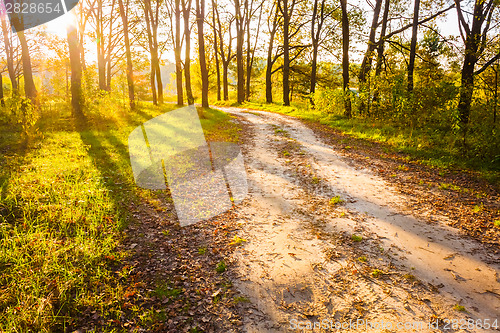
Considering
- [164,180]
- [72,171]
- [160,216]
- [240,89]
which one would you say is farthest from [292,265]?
[240,89]

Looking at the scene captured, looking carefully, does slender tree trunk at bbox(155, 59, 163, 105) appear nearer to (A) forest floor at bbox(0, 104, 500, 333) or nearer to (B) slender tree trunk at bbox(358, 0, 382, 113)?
(B) slender tree trunk at bbox(358, 0, 382, 113)

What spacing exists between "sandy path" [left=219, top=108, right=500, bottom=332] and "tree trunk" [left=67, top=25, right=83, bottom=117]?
12650mm

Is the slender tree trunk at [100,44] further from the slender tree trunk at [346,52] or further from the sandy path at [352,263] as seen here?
the sandy path at [352,263]

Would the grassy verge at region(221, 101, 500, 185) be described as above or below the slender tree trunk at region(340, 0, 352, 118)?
below

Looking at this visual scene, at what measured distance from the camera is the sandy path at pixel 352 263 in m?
3.41

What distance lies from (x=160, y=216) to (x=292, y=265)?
127 inches

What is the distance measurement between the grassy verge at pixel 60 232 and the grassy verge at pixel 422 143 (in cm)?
930

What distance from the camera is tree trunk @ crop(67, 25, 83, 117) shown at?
13.6 m

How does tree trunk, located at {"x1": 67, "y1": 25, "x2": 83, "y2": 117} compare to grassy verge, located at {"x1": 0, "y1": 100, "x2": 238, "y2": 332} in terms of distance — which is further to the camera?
tree trunk, located at {"x1": 67, "y1": 25, "x2": 83, "y2": 117}

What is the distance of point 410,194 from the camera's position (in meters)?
6.61

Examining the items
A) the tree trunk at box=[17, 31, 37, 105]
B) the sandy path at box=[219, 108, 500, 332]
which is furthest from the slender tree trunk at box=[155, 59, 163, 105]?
the sandy path at box=[219, 108, 500, 332]

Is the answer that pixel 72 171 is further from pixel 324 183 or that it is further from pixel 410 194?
pixel 410 194

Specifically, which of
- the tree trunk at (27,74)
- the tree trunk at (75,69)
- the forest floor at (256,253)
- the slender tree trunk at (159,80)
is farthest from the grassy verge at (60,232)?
the slender tree trunk at (159,80)

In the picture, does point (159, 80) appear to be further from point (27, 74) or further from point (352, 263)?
point (352, 263)
